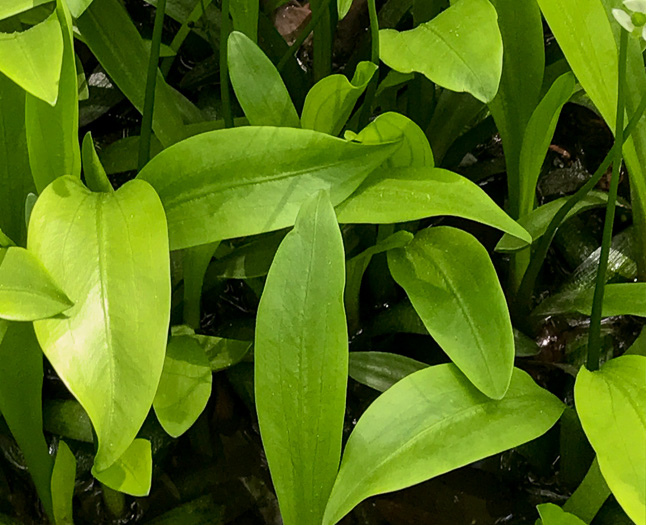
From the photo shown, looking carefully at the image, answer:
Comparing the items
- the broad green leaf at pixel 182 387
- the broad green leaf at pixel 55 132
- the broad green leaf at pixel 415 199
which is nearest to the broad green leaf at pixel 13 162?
the broad green leaf at pixel 55 132

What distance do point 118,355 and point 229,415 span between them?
0.96ft

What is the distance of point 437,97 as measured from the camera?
74 centimetres

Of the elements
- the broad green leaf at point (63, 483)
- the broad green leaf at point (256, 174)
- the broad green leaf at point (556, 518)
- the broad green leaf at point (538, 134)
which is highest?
the broad green leaf at point (256, 174)

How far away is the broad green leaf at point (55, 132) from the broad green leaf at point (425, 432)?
28 cm

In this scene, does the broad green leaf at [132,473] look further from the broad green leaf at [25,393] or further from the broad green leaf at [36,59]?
A: the broad green leaf at [36,59]

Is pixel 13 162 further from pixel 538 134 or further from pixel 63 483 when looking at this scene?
pixel 538 134

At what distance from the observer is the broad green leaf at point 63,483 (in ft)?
1.79

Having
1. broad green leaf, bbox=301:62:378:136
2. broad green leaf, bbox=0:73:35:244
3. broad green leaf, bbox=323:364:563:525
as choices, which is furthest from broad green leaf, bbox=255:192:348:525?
broad green leaf, bbox=0:73:35:244

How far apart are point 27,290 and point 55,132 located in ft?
0.48

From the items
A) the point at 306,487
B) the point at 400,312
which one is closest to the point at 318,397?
the point at 306,487

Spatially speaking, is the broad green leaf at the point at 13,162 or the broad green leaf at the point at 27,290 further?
the broad green leaf at the point at 13,162

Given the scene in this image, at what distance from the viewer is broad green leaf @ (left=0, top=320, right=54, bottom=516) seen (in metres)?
0.52

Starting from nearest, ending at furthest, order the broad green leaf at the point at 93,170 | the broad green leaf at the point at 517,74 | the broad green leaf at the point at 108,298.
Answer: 1. the broad green leaf at the point at 108,298
2. the broad green leaf at the point at 93,170
3. the broad green leaf at the point at 517,74

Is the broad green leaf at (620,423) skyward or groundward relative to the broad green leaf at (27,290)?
groundward
